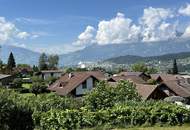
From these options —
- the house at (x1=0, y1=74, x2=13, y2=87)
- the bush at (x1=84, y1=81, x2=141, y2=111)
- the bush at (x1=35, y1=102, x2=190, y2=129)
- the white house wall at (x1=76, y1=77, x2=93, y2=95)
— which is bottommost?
the bush at (x1=35, y1=102, x2=190, y2=129)

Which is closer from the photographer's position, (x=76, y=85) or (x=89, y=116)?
(x=89, y=116)

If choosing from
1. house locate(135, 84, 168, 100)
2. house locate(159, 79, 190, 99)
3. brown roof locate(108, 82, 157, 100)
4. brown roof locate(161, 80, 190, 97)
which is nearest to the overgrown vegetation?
brown roof locate(108, 82, 157, 100)

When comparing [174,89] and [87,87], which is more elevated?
[87,87]

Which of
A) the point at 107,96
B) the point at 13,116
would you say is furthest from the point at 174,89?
the point at 13,116

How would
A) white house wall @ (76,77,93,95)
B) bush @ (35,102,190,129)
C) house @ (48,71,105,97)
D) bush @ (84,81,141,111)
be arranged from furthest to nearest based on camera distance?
white house wall @ (76,77,93,95) < house @ (48,71,105,97) < bush @ (84,81,141,111) < bush @ (35,102,190,129)

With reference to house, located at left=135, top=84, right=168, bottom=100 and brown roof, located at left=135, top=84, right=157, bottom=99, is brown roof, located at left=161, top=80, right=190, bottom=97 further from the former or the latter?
brown roof, located at left=135, top=84, right=157, bottom=99

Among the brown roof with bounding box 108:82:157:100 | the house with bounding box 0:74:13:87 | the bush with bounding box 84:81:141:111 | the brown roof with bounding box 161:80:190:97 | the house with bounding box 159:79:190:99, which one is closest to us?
the bush with bounding box 84:81:141:111

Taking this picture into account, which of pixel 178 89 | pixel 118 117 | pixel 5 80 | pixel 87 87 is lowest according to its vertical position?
pixel 118 117

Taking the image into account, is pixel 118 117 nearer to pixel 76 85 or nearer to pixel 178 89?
pixel 178 89

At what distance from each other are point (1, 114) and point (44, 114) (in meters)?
2.71

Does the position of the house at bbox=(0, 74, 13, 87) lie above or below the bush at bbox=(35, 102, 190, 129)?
above

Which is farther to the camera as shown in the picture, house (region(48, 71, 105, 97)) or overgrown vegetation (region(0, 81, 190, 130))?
house (region(48, 71, 105, 97))

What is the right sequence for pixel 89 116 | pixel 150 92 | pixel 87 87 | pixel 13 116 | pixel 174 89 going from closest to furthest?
pixel 89 116 → pixel 13 116 → pixel 150 92 → pixel 174 89 → pixel 87 87

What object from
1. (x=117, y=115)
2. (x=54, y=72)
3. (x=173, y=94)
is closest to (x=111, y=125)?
(x=117, y=115)
